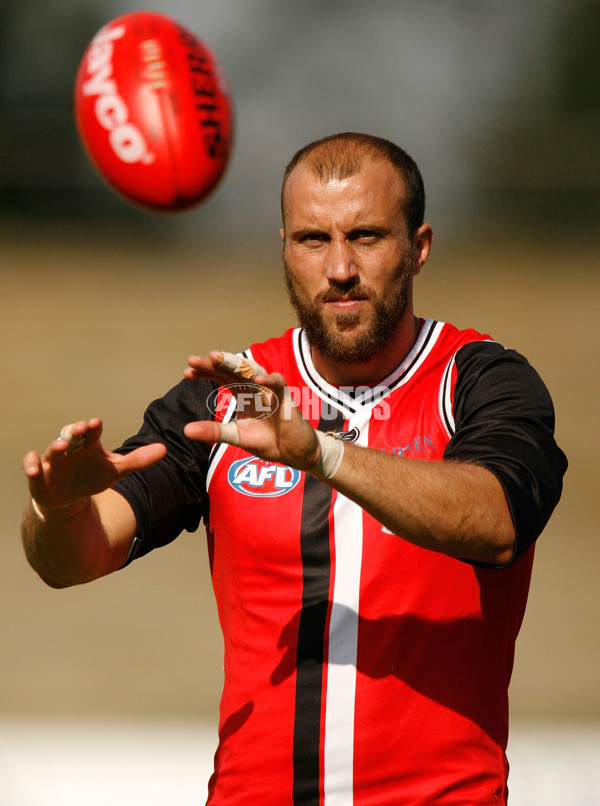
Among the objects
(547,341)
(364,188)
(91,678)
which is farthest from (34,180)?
(364,188)

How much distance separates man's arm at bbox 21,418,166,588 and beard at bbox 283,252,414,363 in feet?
2.32

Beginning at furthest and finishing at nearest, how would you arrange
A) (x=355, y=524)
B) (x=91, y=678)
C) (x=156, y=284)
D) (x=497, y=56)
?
(x=497, y=56) → (x=156, y=284) → (x=91, y=678) → (x=355, y=524)

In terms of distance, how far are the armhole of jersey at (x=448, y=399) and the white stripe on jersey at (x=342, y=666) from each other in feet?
1.06

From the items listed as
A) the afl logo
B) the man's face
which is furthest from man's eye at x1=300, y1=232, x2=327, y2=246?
the afl logo

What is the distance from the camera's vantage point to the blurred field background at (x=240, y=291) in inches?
239

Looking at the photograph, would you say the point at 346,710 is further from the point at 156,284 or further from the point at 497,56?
the point at 497,56

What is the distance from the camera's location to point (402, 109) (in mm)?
23031

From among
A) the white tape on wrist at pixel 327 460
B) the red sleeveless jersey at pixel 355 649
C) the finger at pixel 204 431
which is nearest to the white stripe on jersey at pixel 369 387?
the red sleeveless jersey at pixel 355 649

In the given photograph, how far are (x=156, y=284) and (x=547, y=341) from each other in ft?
21.4

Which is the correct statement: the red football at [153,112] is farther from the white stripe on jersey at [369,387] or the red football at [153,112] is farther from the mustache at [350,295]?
the white stripe on jersey at [369,387]

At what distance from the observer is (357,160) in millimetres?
3070

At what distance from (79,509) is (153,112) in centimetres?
102

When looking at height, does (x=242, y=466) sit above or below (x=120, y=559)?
above

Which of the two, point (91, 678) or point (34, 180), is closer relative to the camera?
point (91, 678)
